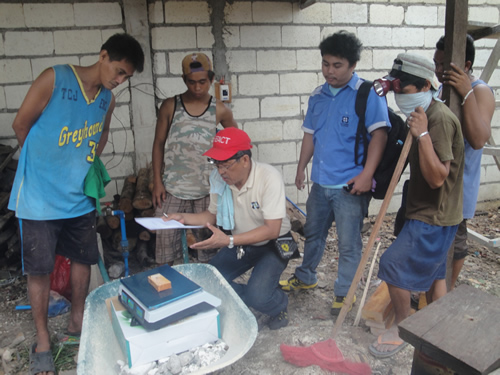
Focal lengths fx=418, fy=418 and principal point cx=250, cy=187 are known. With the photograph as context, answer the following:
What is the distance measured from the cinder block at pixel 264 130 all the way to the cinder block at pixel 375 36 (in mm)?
1511

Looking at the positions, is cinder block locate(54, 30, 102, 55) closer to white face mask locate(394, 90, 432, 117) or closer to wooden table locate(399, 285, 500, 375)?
white face mask locate(394, 90, 432, 117)

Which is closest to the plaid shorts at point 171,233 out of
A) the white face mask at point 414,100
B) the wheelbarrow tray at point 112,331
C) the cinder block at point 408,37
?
the wheelbarrow tray at point 112,331

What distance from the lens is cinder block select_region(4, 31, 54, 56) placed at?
4129 millimetres

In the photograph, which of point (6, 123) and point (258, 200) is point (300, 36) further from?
point (6, 123)

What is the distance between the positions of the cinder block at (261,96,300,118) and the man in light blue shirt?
1745 mm

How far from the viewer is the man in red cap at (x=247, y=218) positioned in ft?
8.24

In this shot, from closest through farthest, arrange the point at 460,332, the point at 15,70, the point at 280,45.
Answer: the point at 460,332, the point at 15,70, the point at 280,45

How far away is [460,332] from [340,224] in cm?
149

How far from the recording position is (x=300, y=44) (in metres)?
4.94

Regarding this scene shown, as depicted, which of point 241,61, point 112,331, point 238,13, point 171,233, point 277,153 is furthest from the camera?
point 277,153

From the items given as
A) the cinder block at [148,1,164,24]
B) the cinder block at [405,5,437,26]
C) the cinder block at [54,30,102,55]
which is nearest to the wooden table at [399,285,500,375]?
the cinder block at [148,1,164,24]

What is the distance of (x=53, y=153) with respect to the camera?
8.36 ft

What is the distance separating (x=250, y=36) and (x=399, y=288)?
3329 mm

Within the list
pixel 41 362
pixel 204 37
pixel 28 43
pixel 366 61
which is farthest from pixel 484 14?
pixel 41 362
